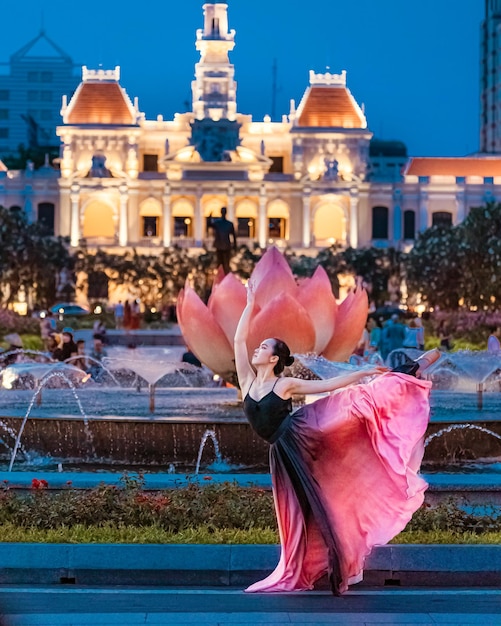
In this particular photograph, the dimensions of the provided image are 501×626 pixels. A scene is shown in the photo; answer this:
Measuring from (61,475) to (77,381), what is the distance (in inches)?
365

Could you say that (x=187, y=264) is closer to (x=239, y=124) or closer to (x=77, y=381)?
(x=239, y=124)

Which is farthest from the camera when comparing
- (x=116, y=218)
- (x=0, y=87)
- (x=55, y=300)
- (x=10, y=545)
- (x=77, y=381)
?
(x=0, y=87)

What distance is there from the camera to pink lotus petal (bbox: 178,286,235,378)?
1316 centimetres

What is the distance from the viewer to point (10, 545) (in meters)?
7.55

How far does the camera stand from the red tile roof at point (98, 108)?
275 feet

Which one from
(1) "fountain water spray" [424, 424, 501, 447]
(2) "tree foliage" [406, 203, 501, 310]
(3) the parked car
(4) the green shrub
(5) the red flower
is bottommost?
(4) the green shrub

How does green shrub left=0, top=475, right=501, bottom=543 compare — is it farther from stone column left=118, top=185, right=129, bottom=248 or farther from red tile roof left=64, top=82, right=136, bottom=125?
red tile roof left=64, top=82, right=136, bottom=125

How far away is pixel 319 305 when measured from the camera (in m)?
13.5

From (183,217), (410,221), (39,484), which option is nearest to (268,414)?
(39,484)

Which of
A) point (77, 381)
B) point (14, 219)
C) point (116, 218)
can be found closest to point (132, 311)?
point (14, 219)

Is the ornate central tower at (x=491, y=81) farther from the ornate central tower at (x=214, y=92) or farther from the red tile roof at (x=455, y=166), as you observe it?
the ornate central tower at (x=214, y=92)

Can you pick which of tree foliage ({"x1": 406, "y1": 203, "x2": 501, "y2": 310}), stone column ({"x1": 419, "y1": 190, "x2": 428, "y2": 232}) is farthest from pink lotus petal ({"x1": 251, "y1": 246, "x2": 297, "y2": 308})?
stone column ({"x1": 419, "y1": 190, "x2": 428, "y2": 232})

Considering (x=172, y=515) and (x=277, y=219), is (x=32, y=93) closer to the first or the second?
(x=277, y=219)

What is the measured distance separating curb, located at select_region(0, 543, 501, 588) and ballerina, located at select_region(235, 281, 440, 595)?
422mm
